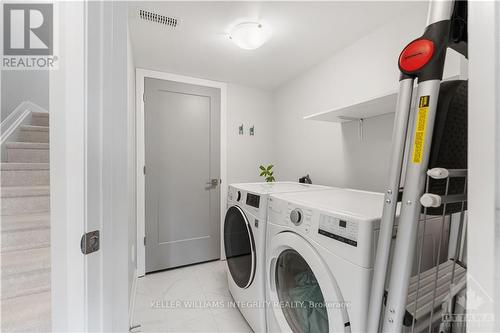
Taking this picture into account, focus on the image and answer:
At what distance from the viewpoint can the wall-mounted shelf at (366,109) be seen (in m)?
1.26

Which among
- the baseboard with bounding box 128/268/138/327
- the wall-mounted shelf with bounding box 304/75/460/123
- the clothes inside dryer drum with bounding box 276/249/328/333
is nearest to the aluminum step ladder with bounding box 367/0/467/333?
the clothes inside dryer drum with bounding box 276/249/328/333

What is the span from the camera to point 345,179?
77.4 inches

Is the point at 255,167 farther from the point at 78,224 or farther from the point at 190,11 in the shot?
the point at 78,224

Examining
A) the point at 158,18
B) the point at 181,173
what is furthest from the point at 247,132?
the point at 158,18

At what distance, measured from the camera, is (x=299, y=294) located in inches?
47.6

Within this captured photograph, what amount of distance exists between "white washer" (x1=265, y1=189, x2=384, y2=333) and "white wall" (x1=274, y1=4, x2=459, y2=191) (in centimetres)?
81

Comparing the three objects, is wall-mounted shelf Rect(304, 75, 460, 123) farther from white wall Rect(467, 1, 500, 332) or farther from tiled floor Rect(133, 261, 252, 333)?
tiled floor Rect(133, 261, 252, 333)

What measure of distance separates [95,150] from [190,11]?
1.25 m

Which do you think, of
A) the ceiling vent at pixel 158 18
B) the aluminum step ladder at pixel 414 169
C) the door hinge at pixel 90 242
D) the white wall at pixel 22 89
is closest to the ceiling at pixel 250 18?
the ceiling vent at pixel 158 18

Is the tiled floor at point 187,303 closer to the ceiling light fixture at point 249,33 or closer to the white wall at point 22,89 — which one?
the white wall at point 22,89

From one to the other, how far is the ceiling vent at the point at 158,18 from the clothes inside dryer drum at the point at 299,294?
1661 mm

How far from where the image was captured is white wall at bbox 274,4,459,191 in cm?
157

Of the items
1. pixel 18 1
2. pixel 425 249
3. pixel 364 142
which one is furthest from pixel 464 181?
pixel 18 1

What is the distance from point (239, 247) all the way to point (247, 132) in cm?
157
